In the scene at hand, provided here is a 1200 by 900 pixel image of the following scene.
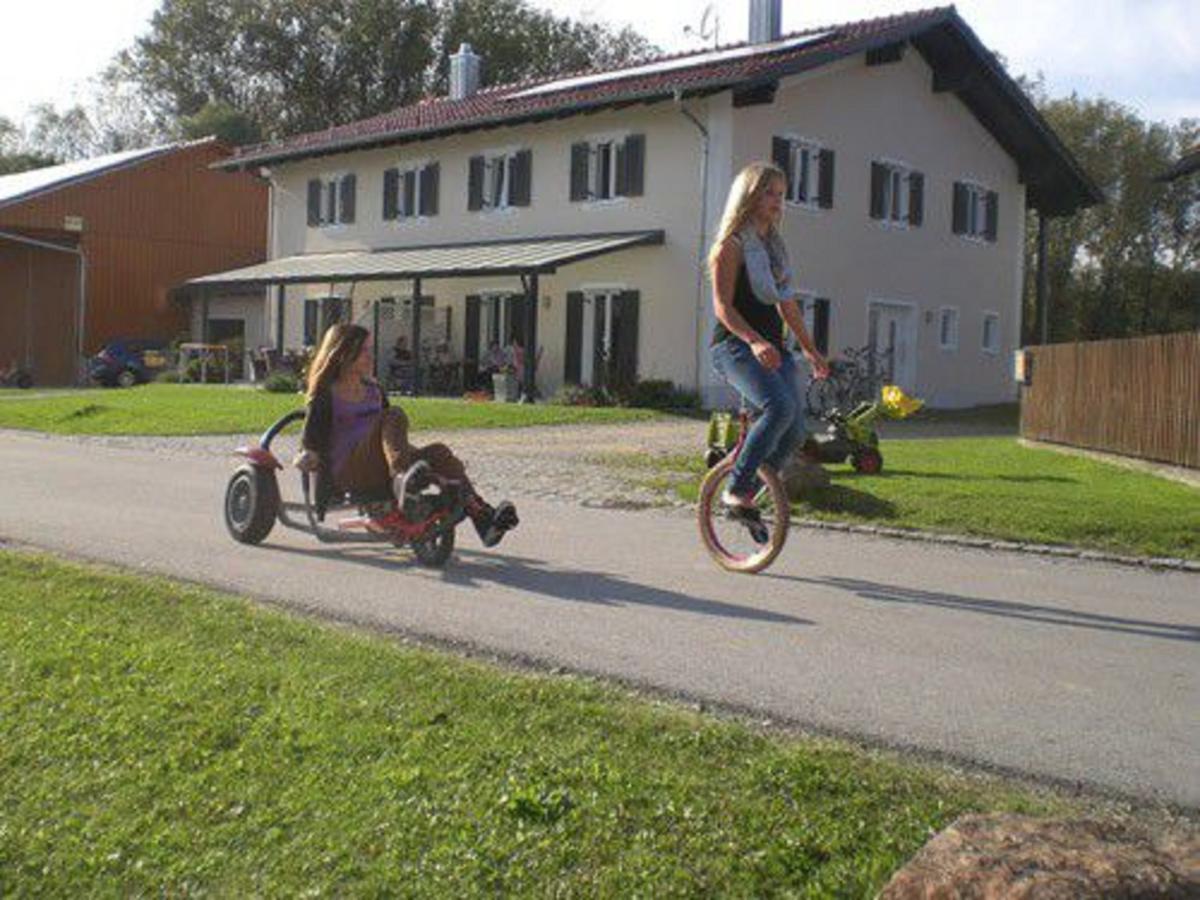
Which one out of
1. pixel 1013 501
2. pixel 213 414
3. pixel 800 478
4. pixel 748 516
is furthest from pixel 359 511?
pixel 213 414

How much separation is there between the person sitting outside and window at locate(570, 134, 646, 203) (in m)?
19.6

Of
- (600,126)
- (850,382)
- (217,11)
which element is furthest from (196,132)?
(850,382)

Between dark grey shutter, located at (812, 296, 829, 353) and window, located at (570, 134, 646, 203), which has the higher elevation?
window, located at (570, 134, 646, 203)

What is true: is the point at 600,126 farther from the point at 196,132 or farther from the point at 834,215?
the point at 196,132

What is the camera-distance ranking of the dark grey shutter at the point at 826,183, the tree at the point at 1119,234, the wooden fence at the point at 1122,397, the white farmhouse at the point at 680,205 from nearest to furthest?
the wooden fence at the point at 1122,397 → the white farmhouse at the point at 680,205 → the dark grey shutter at the point at 826,183 → the tree at the point at 1119,234

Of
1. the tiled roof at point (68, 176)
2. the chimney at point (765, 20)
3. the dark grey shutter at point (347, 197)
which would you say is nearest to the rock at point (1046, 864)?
the chimney at point (765, 20)

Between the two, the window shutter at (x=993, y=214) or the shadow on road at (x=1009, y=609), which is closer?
the shadow on road at (x=1009, y=609)

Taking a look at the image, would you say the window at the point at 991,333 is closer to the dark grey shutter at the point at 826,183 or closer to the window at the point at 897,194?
the window at the point at 897,194

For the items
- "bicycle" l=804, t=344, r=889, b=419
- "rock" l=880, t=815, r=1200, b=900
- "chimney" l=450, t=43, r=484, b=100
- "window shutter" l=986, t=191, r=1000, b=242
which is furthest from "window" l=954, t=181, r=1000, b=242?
"rock" l=880, t=815, r=1200, b=900

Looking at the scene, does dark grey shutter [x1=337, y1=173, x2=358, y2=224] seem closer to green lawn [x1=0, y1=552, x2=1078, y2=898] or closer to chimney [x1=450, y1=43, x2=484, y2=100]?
chimney [x1=450, y1=43, x2=484, y2=100]

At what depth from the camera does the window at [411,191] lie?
32500mm

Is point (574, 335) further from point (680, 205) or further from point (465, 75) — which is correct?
point (465, 75)

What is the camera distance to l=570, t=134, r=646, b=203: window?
27.4 metres

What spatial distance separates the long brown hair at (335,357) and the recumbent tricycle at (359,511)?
22.4 inches
